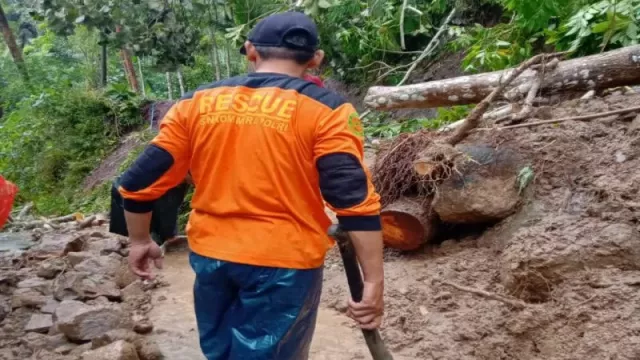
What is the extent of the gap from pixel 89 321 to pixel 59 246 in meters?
2.58

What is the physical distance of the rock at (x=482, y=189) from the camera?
4523mm

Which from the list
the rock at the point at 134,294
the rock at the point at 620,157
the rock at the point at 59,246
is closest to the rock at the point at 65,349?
the rock at the point at 134,294

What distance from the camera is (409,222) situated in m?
4.80

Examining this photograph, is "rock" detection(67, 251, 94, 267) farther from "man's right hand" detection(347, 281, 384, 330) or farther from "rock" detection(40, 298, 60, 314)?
"man's right hand" detection(347, 281, 384, 330)

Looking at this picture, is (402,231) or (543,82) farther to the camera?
(543,82)

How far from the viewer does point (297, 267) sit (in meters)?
2.26

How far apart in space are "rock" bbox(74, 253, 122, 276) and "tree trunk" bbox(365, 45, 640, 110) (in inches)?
111

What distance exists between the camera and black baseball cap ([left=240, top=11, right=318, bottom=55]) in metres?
2.23

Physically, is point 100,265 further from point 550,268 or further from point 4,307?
point 550,268

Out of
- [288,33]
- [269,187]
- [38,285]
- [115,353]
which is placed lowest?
[38,285]

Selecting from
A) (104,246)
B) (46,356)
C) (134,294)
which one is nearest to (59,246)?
(104,246)

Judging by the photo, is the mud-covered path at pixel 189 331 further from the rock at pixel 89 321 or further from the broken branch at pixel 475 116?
the broken branch at pixel 475 116

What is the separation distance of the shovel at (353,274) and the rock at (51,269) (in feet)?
11.4

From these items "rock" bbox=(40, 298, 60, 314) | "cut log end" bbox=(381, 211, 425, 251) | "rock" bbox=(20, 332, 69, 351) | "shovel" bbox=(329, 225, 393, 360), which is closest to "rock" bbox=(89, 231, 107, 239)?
"rock" bbox=(40, 298, 60, 314)
